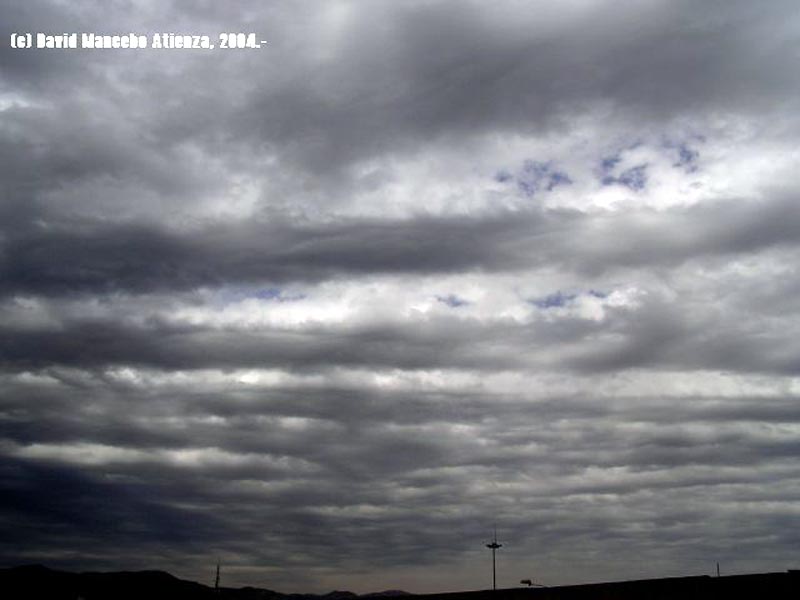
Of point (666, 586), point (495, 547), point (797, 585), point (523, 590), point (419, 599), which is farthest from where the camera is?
point (495, 547)

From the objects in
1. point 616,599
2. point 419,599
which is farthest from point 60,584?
point 616,599

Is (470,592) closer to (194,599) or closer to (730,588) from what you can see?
(730,588)

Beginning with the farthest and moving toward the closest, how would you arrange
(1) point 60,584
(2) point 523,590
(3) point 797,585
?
(1) point 60,584, (2) point 523,590, (3) point 797,585

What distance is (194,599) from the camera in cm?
13275

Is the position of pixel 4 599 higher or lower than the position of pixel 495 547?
lower

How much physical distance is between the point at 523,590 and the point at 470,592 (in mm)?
6758

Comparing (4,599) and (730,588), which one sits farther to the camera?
(4,599)

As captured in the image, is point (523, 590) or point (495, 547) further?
point (495, 547)

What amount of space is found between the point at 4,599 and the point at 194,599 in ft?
219

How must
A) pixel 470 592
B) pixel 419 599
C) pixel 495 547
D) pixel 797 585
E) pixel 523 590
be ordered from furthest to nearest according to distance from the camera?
pixel 495 547, pixel 419 599, pixel 470 592, pixel 523 590, pixel 797 585

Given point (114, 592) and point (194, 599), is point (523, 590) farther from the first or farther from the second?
point (114, 592)

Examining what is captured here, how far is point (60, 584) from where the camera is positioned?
19838cm

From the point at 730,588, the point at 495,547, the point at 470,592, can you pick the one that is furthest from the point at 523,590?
the point at 495,547

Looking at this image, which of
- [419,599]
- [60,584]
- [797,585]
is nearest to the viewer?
[797,585]
